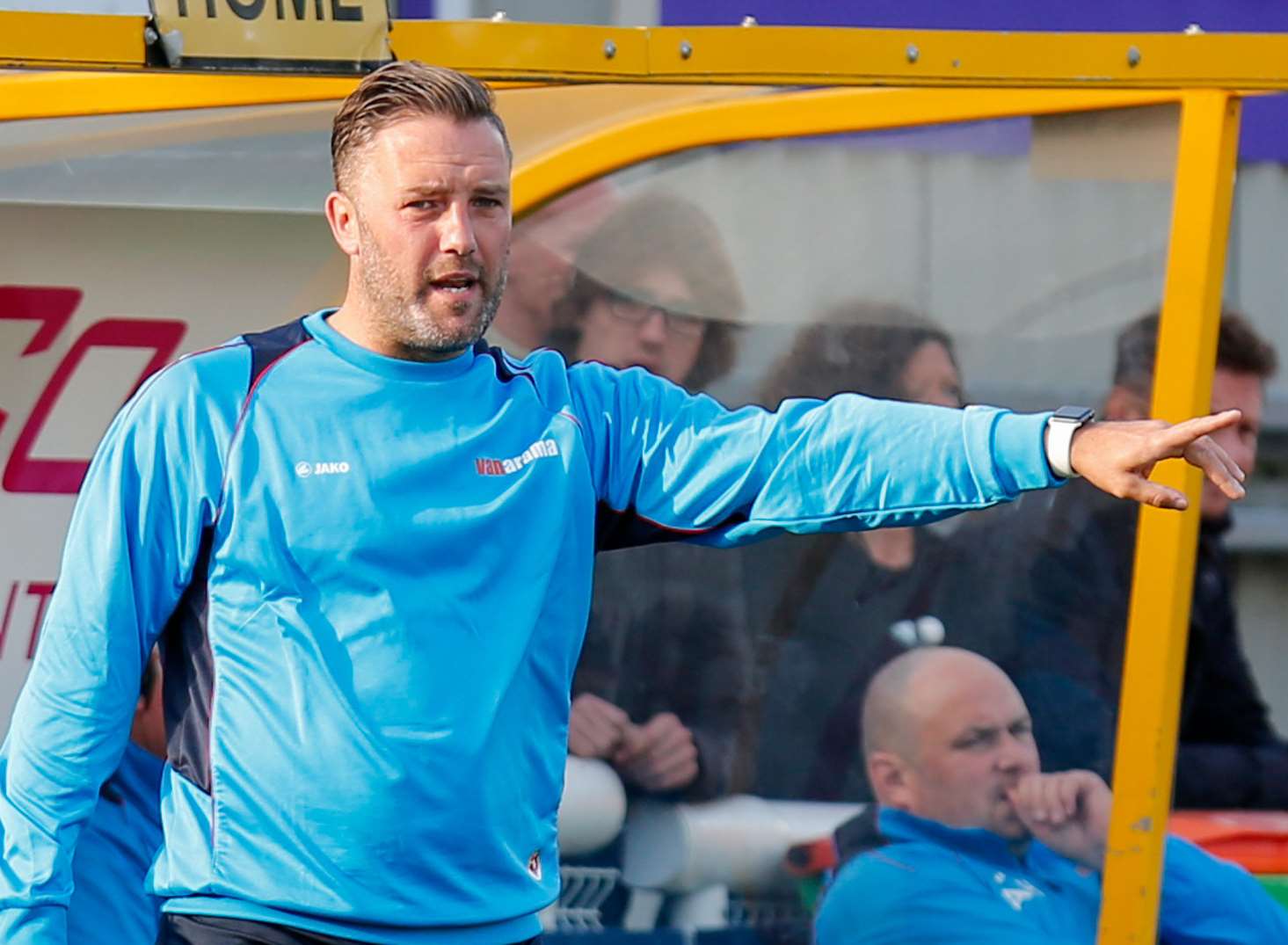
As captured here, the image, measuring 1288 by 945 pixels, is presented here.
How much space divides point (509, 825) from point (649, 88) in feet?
4.12

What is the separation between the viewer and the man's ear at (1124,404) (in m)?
2.88

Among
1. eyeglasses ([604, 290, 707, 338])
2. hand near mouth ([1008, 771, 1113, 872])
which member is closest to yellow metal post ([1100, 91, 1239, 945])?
hand near mouth ([1008, 771, 1113, 872])

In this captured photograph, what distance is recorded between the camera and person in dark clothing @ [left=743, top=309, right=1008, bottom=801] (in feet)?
9.55

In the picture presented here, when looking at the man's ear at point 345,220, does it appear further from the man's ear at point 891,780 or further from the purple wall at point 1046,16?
the purple wall at point 1046,16

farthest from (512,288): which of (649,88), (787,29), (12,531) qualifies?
(12,531)

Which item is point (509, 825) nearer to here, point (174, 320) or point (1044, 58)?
point (174, 320)

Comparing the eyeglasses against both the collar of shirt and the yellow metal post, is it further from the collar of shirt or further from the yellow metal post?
the collar of shirt

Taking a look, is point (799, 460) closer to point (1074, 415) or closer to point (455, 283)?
point (1074, 415)

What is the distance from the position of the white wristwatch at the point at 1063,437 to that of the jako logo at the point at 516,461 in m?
0.52

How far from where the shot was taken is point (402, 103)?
1925 mm

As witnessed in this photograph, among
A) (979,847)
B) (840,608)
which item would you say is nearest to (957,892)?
(979,847)

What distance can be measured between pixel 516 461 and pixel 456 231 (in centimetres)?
25

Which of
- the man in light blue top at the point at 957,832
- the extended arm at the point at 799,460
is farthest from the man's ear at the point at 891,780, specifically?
the extended arm at the point at 799,460

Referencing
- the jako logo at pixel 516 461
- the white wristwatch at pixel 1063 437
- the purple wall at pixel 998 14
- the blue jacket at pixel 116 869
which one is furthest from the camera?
the purple wall at pixel 998 14
